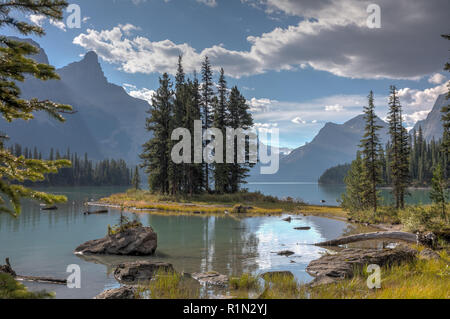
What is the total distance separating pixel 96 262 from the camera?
14.0 metres

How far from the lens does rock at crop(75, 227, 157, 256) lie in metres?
15.7

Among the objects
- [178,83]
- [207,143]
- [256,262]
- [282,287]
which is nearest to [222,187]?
[207,143]

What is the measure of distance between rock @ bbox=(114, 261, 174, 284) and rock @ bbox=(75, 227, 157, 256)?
159 inches

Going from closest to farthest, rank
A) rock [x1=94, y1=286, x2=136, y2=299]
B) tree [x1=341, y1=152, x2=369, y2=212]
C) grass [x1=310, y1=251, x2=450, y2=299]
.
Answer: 1. grass [x1=310, y1=251, x2=450, y2=299]
2. rock [x1=94, y1=286, x2=136, y2=299]
3. tree [x1=341, y1=152, x2=369, y2=212]

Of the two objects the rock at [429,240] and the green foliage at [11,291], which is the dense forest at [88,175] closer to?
Answer: the rock at [429,240]

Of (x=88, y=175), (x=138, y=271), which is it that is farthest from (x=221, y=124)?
(x=88, y=175)

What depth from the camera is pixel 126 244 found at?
15.9 metres

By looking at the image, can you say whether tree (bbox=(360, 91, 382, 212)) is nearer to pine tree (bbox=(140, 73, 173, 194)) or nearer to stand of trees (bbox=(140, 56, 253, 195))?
stand of trees (bbox=(140, 56, 253, 195))

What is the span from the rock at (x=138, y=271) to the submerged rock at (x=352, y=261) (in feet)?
20.1

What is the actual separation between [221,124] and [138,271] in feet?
151

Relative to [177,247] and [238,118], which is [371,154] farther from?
[238,118]

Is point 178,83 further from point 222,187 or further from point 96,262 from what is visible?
point 96,262

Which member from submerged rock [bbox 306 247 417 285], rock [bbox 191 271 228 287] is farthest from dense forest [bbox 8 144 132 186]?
submerged rock [bbox 306 247 417 285]
